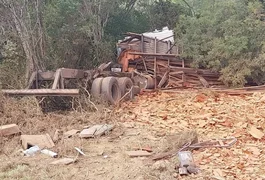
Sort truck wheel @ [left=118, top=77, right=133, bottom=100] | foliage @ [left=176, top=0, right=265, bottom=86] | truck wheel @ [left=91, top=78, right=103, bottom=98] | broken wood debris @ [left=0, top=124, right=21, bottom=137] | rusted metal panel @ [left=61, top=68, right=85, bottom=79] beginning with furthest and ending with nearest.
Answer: foliage @ [left=176, top=0, right=265, bottom=86] < truck wheel @ [left=118, top=77, right=133, bottom=100] < truck wheel @ [left=91, top=78, right=103, bottom=98] < rusted metal panel @ [left=61, top=68, right=85, bottom=79] < broken wood debris @ [left=0, top=124, right=21, bottom=137]

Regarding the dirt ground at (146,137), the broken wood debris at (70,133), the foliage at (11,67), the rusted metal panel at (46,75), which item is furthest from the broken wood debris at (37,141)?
the foliage at (11,67)

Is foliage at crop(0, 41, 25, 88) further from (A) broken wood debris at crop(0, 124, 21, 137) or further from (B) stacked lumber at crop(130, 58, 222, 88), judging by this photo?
(B) stacked lumber at crop(130, 58, 222, 88)

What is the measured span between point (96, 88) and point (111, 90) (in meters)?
0.41

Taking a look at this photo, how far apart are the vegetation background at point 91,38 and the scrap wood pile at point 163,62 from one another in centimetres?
51

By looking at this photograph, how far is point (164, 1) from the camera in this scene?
1579cm

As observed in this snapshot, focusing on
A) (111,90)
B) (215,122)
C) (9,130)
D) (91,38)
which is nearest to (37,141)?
(9,130)

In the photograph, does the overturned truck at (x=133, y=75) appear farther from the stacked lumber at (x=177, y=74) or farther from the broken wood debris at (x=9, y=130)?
the broken wood debris at (x=9, y=130)

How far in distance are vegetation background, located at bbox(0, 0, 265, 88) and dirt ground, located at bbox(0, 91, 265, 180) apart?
1871 mm

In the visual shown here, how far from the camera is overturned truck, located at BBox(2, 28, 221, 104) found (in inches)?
294

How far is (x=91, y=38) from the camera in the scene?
37.3 feet

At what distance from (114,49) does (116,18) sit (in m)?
1.96

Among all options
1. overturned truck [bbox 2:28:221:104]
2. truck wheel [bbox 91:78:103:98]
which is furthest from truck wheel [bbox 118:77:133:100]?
truck wheel [bbox 91:78:103:98]

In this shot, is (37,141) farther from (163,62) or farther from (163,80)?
(163,62)

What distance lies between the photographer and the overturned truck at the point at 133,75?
24.5ft
